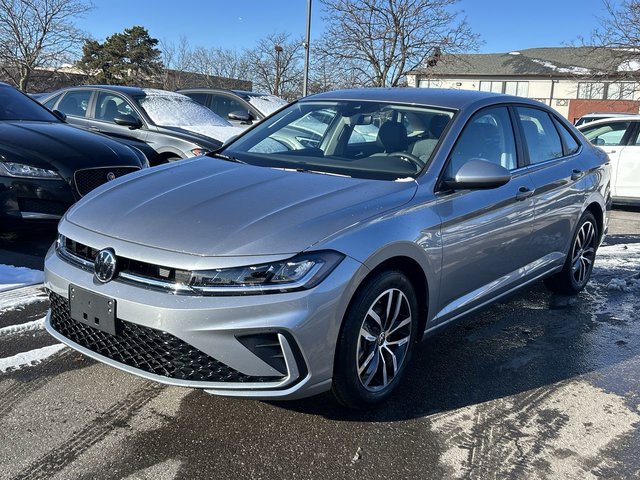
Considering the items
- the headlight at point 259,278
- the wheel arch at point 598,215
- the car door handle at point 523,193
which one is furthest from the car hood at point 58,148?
the wheel arch at point 598,215

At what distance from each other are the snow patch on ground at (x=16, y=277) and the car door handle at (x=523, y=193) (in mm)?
3622

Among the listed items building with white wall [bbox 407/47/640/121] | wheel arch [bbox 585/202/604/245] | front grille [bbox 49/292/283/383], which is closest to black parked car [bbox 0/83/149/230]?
front grille [bbox 49/292/283/383]

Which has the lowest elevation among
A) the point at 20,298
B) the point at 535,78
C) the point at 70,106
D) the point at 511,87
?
the point at 20,298

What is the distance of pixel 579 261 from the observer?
5.18m

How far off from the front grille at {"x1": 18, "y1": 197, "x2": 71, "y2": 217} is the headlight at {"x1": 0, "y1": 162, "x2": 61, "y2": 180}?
0.70 feet

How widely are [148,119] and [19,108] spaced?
1.99 m

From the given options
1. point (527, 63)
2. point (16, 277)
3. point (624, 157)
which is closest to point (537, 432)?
point (16, 277)

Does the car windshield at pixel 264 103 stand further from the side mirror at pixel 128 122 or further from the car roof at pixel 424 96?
the car roof at pixel 424 96

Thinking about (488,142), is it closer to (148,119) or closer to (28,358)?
(28,358)

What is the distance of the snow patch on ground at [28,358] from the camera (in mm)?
3386

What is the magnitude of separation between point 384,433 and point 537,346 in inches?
66.8

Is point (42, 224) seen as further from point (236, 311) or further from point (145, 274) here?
point (236, 311)

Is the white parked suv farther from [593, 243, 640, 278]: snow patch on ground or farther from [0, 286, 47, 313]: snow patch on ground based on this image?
[0, 286, 47, 313]: snow patch on ground

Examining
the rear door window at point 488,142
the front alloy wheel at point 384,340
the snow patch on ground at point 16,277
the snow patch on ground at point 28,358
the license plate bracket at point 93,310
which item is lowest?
the snow patch on ground at point 28,358
